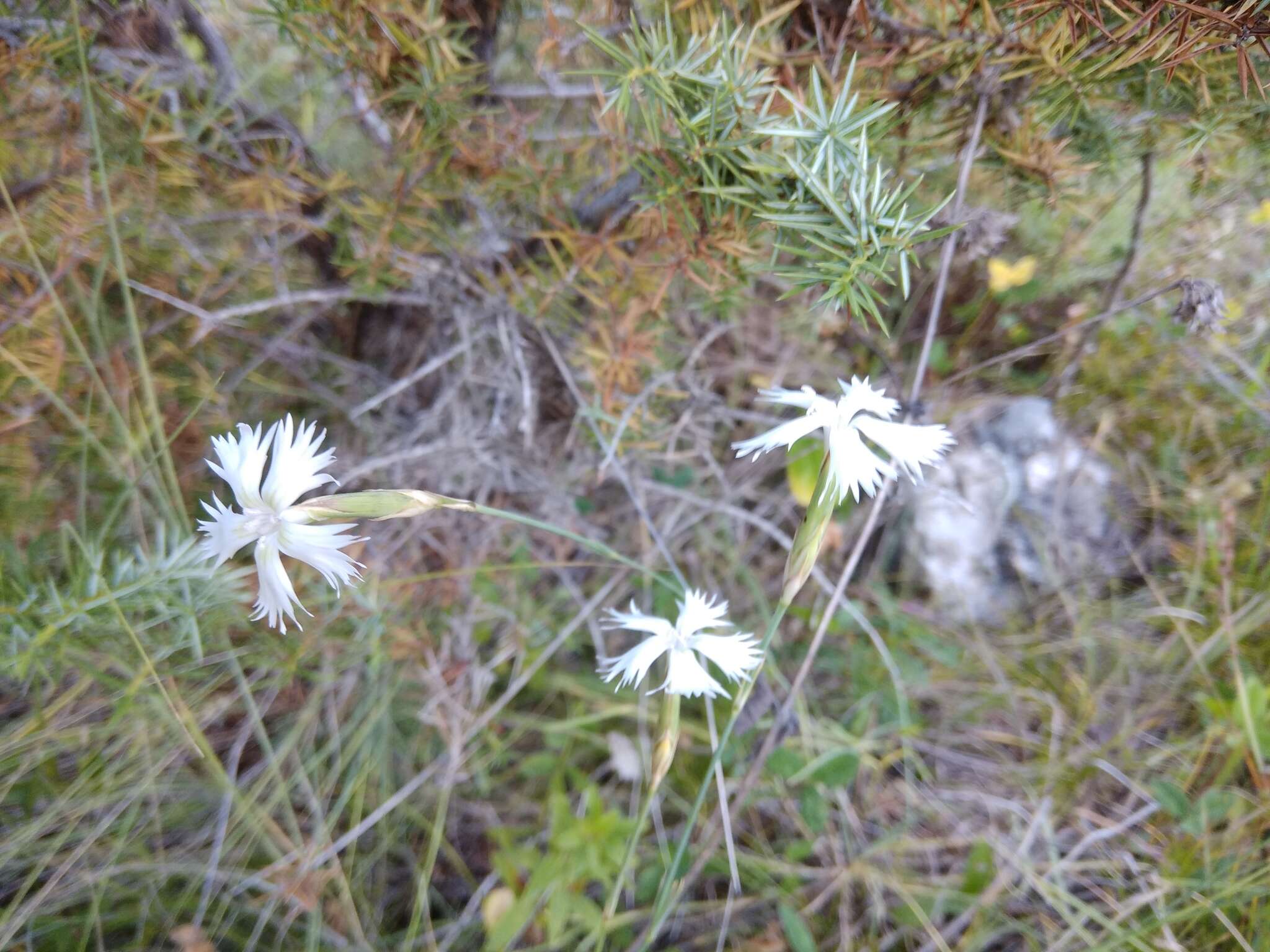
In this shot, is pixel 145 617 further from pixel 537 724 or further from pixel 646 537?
pixel 646 537

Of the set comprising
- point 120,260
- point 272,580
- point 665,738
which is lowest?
point 665,738

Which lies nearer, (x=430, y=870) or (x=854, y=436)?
(x=854, y=436)

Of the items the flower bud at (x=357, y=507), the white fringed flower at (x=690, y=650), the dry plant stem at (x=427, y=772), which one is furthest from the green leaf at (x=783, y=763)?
the flower bud at (x=357, y=507)

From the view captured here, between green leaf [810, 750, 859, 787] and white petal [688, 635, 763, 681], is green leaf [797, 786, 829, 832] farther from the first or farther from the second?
white petal [688, 635, 763, 681]

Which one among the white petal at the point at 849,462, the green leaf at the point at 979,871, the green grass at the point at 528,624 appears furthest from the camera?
the green leaf at the point at 979,871

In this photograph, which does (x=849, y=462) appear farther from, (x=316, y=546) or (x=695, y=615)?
(x=316, y=546)

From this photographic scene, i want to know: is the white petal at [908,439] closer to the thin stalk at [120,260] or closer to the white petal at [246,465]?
the white petal at [246,465]

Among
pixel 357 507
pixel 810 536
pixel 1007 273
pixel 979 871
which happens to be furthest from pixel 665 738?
pixel 1007 273
